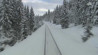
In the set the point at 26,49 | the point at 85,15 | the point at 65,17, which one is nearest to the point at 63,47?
the point at 26,49

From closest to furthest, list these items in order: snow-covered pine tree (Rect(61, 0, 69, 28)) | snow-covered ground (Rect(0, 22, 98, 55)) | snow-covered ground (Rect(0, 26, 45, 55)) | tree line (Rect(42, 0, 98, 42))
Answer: snow-covered ground (Rect(0, 26, 45, 55)), snow-covered ground (Rect(0, 22, 98, 55)), tree line (Rect(42, 0, 98, 42)), snow-covered pine tree (Rect(61, 0, 69, 28))

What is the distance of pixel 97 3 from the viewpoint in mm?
14922

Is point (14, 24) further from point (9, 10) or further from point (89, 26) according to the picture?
point (89, 26)

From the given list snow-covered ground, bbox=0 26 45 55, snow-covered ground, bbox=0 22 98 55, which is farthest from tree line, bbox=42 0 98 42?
snow-covered ground, bbox=0 26 45 55

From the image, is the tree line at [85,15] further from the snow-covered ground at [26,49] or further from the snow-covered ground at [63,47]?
the snow-covered ground at [26,49]

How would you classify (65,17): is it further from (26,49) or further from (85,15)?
(26,49)

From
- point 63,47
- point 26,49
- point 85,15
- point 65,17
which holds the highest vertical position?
point 85,15

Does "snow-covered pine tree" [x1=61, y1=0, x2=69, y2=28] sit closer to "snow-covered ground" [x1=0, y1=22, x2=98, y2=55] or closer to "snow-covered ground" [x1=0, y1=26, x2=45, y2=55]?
"snow-covered ground" [x1=0, y1=22, x2=98, y2=55]

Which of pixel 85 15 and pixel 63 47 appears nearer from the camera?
pixel 63 47

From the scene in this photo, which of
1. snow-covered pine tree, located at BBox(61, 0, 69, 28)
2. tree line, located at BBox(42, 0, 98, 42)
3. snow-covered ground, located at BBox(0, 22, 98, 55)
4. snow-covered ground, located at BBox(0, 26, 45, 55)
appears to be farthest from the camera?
snow-covered pine tree, located at BBox(61, 0, 69, 28)

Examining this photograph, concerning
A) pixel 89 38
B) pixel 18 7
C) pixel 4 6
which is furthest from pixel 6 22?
pixel 89 38

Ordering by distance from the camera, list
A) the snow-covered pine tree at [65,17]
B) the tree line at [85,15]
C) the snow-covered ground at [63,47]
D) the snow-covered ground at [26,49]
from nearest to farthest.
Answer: the snow-covered ground at [26,49] → the snow-covered ground at [63,47] → the tree line at [85,15] → the snow-covered pine tree at [65,17]

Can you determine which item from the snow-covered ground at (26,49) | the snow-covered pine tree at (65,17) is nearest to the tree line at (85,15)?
the snow-covered pine tree at (65,17)

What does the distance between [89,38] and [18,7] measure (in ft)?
80.8
